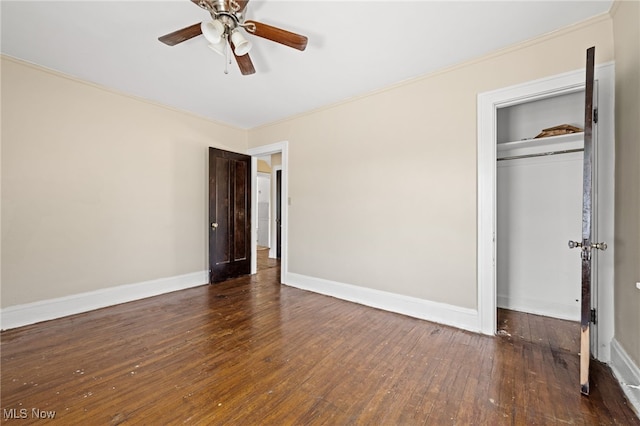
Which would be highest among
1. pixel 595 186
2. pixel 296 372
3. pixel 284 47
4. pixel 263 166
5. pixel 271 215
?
pixel 284 47

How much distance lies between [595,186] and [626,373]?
51.2 inches

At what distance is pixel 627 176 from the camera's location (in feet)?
5.88

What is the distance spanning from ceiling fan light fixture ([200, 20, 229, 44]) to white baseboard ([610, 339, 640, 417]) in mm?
3423

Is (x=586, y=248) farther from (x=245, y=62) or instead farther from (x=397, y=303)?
(x=245, y=62)

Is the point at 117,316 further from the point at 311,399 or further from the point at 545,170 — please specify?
the point at 545,170

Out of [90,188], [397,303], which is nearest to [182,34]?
[90,188]

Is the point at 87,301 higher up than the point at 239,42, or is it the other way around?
the point at 239,42

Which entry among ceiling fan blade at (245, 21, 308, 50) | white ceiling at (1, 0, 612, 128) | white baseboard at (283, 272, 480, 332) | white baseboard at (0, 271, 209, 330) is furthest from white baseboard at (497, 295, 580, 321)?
white baseboard at (0, 271, 209, 330)

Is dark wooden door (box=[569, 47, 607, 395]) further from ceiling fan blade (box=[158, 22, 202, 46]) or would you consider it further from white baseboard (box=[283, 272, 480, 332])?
ceiling fan blade (box=[158, 22, 202, 46])

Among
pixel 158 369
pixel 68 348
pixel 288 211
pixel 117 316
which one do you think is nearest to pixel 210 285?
pixel 117 316

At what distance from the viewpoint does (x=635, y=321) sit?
166 centimetres

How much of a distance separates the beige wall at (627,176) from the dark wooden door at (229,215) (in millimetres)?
4455

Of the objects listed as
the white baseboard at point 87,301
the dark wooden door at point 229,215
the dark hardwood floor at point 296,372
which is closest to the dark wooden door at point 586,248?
the dark hardwood floor at point 296,372

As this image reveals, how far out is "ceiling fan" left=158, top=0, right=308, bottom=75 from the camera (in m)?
1.74
